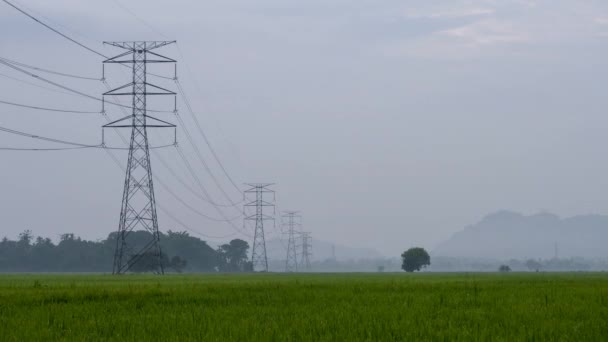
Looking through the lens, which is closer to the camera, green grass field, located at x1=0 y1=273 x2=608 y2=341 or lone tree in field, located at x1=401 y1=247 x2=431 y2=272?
green grass field, located at x1=0 y1=273 x2=608 y2=341

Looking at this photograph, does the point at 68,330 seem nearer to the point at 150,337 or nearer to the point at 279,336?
the point at 150,337

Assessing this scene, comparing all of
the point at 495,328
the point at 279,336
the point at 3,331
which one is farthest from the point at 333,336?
the point at 3,331

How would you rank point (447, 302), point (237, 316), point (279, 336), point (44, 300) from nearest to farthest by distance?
1. point (279, 336)
2. point (237, 316)
3. point (447, 302)
4. point (44, 300)

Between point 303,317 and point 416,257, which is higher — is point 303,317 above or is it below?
below

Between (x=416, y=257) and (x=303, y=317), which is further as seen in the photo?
(x=416, y=257)

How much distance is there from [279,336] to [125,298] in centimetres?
1108

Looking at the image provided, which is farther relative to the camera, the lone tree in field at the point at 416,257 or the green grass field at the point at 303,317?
the lone tree in field at the point at 416,257

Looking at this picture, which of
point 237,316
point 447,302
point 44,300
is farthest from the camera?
point 44,300

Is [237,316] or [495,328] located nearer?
[495,328]

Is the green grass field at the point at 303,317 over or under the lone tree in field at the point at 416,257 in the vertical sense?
under

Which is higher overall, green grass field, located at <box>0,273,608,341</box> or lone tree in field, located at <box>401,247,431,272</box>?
lone tree in field, located at <box>401,247,431,272</box>

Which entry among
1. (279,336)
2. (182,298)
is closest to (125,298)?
(182,298)

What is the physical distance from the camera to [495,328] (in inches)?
617

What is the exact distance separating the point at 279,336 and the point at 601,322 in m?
7.00
